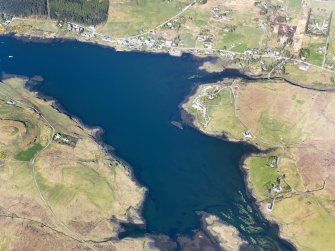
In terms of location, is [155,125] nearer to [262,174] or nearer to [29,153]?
[262,174]

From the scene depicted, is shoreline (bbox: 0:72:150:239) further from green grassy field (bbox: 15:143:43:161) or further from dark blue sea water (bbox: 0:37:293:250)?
green grassy field (bbox: 15:143:43:161)

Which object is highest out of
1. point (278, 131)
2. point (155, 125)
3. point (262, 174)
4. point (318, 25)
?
point (318, 25)


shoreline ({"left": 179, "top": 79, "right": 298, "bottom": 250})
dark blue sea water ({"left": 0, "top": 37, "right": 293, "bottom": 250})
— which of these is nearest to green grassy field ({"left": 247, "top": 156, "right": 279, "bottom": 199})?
shoreline ({"left": 179, "top": 79, "right": 298, "bottom": 250})

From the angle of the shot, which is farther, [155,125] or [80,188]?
[155,125]

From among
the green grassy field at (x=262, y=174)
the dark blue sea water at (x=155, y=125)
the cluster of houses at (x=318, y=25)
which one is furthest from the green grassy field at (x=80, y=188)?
the cluster of houses at (x=318, y=25)

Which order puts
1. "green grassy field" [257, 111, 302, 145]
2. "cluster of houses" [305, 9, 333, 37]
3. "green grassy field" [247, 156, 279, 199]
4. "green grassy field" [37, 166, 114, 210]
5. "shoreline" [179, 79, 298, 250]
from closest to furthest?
"shoreline" [179, 79, 298, 250]
"green grassy field" [37, 166, 114, 210]
"green grassy field" [247, 156, 279, 199]
"green grassy field" [257, 111, 302, 145]
"cluster of houses" [305, 9, 333, 37]

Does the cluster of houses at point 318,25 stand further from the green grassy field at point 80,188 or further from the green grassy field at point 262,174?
the green grassy field at point 80,188

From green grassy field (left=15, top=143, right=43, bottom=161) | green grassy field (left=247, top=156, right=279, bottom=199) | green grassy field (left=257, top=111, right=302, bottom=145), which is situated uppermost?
green grassy field (left=257, top=111, right=302, bottom=145)

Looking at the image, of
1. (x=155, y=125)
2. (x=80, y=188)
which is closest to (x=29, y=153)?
(x=80, y=188)
